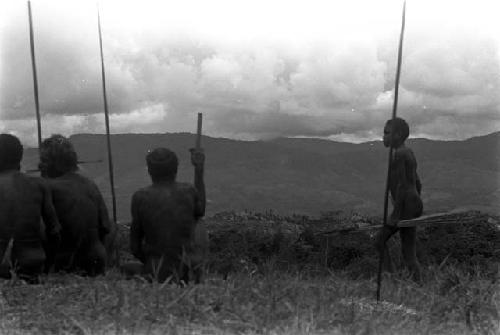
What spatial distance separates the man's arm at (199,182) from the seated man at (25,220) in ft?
4.07

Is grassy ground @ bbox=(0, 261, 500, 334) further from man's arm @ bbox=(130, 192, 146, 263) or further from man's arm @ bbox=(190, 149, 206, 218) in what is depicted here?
man's arm @ bbox=(190, 149, 206, 218)

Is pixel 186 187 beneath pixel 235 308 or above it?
above

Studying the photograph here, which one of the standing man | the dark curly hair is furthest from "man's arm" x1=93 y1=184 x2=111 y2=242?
the dark curly hair

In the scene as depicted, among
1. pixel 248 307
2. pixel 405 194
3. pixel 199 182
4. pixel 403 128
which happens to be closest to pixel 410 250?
pixel 405 194

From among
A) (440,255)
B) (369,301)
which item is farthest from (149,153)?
(440,255)

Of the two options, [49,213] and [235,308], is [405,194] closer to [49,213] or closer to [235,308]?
[235,308]

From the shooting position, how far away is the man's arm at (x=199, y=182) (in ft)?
21.3

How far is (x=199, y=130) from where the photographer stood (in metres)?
7.39

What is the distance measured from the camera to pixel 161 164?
6.40 metres

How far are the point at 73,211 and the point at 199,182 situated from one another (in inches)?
46.0

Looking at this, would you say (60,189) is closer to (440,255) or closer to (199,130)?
(199,130)

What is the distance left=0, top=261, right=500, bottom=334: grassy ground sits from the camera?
4.95 metres

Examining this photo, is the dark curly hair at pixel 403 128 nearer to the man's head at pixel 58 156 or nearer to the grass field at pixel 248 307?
the grass field at pixel 248 307

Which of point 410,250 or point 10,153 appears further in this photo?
point 410,250
